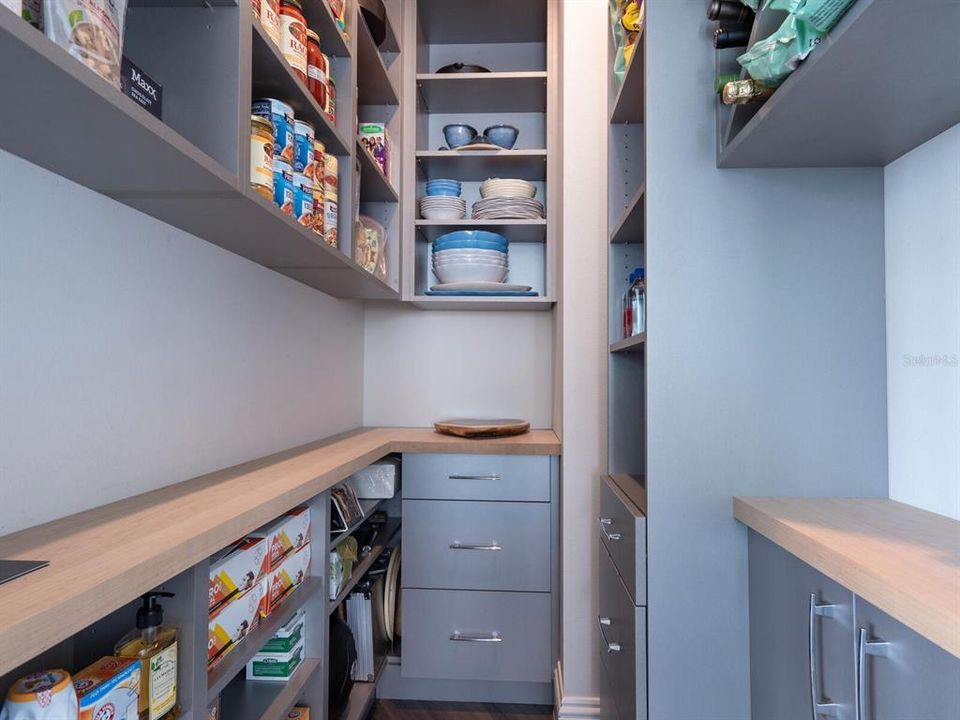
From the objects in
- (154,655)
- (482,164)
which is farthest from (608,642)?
(482,164)

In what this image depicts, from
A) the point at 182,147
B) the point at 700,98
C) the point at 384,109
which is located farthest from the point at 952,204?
the point at 384,109

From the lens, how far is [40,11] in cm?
65

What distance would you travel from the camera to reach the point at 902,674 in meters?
0.67

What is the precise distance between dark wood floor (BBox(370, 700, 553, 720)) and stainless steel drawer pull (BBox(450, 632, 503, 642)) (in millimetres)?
275

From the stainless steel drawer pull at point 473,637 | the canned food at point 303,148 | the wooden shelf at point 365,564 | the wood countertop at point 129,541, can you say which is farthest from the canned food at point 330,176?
Result: the stainless steel drawer pull at point 473,637

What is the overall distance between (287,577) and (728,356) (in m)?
1.01

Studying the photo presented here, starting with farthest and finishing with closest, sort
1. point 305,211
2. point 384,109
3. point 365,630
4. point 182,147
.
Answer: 1. point 384,109
2. point 365,630
3. point 305,211
4. point 182,147

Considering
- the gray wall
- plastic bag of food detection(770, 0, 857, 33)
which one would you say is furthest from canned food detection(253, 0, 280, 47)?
plastic bag of food detection(770, 0, 857, 33)

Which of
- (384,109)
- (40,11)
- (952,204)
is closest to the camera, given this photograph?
(40,11)

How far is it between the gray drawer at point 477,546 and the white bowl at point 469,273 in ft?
2.74

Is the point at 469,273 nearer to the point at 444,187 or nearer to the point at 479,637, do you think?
the point at 444,187

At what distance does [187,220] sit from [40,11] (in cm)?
51

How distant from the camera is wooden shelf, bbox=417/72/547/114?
225cm

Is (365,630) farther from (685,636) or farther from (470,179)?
(470,179)
